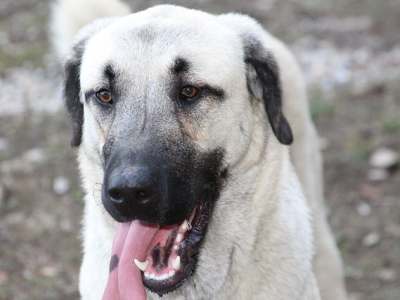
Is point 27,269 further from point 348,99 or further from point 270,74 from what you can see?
point 348,99

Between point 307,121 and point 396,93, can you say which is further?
point 396,93

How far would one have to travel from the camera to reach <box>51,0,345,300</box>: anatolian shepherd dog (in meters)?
3.21

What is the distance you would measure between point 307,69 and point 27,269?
309 cm

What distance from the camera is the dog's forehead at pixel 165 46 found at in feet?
10.9

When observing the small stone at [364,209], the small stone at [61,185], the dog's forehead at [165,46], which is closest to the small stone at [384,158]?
the small stone at [364,209]

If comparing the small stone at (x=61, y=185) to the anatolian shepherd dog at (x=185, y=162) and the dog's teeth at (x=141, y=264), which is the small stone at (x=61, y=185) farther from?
the dog's teeth at (x=141, y=264)

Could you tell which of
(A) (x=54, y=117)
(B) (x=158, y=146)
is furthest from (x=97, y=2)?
(A) (x=54, y=117)

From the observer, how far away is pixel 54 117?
270 inches

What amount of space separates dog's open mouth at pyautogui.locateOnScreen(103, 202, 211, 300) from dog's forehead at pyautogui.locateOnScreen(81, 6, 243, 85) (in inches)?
22.0

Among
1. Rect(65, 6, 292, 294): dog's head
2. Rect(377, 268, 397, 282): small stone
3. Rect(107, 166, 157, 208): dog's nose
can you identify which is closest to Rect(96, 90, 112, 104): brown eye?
Rect(65, 6, 292, 294): dog's head

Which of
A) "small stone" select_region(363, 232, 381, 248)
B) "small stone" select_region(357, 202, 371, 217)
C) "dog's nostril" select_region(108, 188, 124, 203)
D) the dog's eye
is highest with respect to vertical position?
the dog's eye

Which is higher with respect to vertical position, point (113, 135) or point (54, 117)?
point (113, 135)

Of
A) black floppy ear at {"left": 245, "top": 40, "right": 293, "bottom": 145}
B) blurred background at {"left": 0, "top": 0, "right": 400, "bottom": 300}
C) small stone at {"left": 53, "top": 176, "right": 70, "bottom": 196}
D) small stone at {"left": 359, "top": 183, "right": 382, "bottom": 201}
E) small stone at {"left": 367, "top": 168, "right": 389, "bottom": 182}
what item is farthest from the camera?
small stone at {"left": 53, "top": 176, "right": 70, "bottom": 196}

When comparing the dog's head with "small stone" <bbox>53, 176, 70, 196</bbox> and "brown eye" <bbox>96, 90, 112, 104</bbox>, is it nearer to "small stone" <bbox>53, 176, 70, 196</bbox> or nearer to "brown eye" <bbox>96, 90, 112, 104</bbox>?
"brown eye" <bbox>96, 90, 112, 104</bbox>
